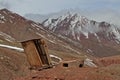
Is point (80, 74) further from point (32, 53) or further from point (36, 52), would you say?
point (32, 53)

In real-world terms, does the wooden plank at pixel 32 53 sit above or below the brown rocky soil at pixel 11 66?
above

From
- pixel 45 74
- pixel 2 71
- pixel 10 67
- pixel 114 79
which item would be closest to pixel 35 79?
pixel 45 74

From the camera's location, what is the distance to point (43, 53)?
36.8 metres

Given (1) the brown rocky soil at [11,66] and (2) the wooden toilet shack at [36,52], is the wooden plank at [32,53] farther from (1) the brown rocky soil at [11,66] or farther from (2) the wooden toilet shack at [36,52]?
(1) the brown rocky soil at [11,66]

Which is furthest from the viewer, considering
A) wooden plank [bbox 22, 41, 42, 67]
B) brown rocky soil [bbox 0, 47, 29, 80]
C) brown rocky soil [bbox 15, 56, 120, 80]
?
brown rocky soil [bbox 0, 47, 29, 80]

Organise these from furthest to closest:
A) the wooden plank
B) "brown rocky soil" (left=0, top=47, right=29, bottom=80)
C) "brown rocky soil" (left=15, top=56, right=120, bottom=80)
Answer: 1. "brown rocky soil" (left=0, top=47, right=29, bottom=80)
2. the wooden plank
3. "brown rocky soil" (left=15, top=56, right=120, bottom=80)

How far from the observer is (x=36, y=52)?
36.4 m

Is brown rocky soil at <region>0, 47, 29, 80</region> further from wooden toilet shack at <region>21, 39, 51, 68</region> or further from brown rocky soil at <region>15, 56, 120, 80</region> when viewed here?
brown rocky soil at <region>15, 56, 120, 80</region>

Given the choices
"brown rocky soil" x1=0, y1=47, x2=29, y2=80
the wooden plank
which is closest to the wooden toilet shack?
the wooden plank

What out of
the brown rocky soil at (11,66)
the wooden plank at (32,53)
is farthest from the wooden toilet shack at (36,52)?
the brown rocky soil at (11,66)

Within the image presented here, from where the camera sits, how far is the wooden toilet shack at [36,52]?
119 feet

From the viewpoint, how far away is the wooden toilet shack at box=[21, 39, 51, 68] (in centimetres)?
3634

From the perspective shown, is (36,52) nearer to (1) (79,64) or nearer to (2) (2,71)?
(1) (79,64)

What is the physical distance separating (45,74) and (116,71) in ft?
18.3
